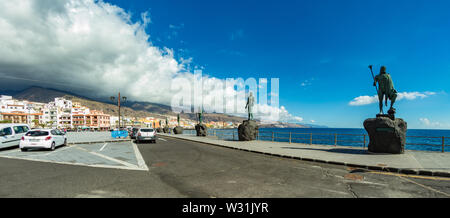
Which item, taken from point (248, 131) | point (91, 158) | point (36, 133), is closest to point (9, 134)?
point (36, 133)

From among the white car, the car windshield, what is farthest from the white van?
the car windshield

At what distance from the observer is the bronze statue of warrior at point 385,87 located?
424 inches

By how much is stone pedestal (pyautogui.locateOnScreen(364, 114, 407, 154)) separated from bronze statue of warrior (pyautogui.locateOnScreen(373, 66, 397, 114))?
0.89 meters

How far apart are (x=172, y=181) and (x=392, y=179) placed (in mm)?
6313

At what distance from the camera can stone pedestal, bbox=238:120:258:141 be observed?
62.7 feet

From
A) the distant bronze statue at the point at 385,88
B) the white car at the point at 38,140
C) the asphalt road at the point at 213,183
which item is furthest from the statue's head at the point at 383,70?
the white car at the point at 38,140

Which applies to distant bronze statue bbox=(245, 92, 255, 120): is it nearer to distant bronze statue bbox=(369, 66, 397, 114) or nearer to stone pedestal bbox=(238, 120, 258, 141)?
stone pedestal bbox=(238, 120, 258, 141)

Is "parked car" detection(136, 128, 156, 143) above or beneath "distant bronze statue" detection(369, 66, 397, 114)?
beneath

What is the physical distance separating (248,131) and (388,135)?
11.0 m

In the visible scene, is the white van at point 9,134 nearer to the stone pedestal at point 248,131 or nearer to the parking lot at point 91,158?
the parking lot at point 91,158

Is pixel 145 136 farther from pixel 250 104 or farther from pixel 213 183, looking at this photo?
pixel 213 183

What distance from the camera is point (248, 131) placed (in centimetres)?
1917

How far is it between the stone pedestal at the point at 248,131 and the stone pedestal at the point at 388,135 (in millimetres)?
10155

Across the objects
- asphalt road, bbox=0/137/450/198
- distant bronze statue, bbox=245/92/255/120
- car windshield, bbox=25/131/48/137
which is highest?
distant bronze statue, bbox=245/92/255/120
